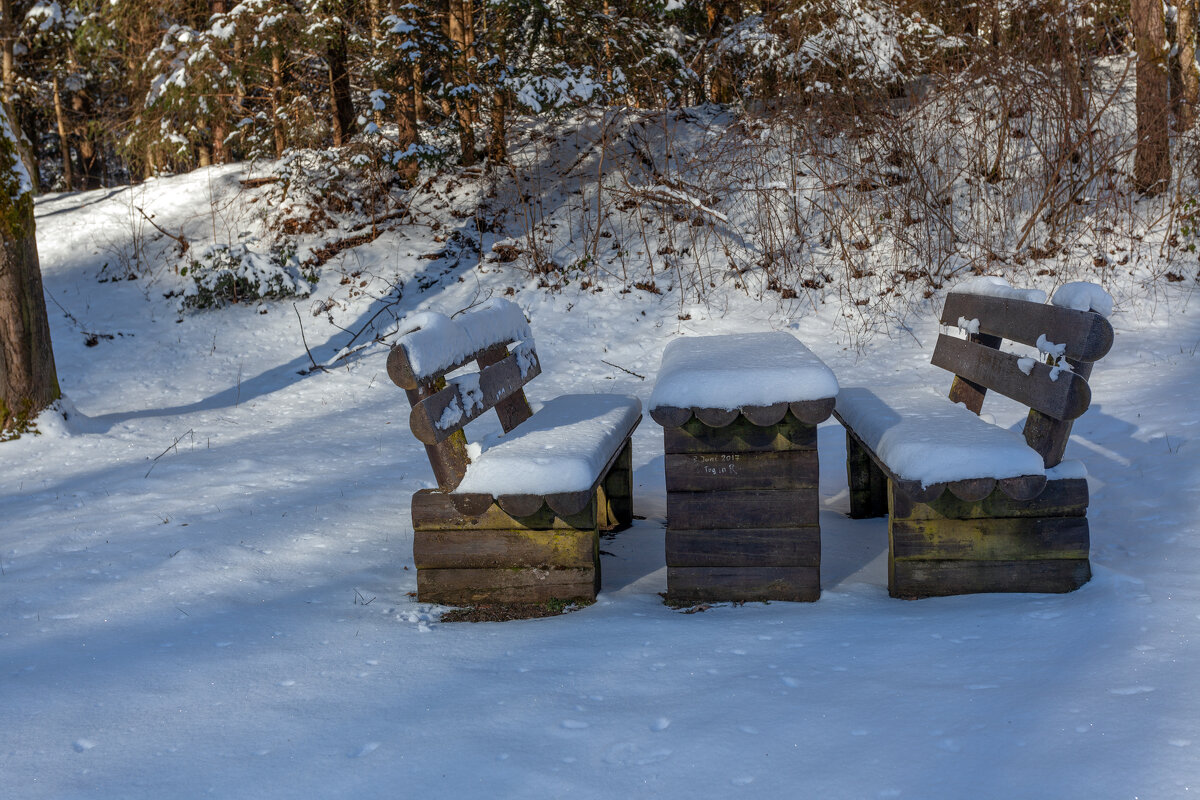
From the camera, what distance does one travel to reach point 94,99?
70.8ft

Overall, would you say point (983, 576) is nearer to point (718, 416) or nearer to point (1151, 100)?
point (718, 416)

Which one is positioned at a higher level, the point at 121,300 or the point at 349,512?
the point at 121,300

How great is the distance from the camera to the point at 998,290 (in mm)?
4480

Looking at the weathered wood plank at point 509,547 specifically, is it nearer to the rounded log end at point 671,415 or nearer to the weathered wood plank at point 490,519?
the weathered wood plank at point 490,519

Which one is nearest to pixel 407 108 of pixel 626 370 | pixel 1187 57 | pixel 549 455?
pixel 626 370

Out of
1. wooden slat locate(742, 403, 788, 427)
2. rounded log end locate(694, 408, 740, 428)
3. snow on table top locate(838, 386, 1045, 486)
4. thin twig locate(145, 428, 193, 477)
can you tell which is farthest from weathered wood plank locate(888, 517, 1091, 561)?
thin twig locate(145, 428, 193, 477)

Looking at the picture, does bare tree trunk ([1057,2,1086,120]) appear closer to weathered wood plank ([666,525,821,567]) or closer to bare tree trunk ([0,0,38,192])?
weathered wood plank ([666,525,821,567])

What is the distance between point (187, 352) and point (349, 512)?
611cm

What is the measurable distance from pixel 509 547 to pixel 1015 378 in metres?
2.33

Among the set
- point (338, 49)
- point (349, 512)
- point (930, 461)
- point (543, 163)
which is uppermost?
point (338, 49)

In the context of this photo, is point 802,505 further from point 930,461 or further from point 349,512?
point 349,512

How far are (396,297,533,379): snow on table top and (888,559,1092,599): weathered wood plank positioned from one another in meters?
2.08

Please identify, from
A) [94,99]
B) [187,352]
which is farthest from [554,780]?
[94,99]

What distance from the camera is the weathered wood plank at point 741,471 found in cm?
364
